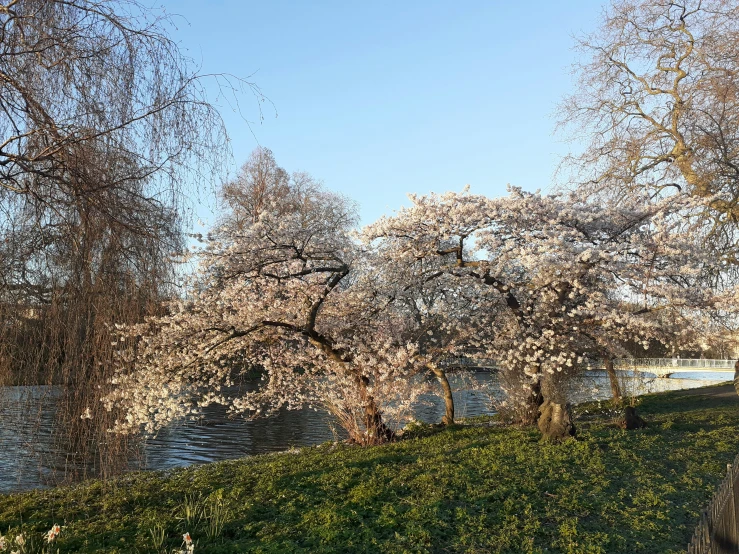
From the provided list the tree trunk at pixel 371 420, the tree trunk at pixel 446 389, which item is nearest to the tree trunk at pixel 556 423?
the tree trunk at pixel 446 389

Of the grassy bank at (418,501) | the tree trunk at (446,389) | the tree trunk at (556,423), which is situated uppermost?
the tree trunk at (446,389)

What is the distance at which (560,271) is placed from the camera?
30.0ft

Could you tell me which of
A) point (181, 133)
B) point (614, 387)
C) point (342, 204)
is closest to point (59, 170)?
point (181, 133)

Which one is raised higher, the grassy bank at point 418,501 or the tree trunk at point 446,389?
the tree trunk at point 446,389

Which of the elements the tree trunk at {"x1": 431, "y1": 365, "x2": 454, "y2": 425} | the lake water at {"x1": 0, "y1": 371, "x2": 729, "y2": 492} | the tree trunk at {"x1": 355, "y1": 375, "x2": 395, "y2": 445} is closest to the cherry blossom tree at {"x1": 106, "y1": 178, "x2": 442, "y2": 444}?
the tree trunk at {"x1": 355, "y1": 375, "x2": 395, "y2": 445}

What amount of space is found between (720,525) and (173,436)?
13.4 metres

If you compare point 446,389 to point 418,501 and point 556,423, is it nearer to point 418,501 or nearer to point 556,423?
point 556,423

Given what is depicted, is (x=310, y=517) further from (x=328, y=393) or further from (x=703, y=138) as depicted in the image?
(x=703, y=138)

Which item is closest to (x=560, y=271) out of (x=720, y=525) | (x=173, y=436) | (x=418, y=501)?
(x=418, y=501)

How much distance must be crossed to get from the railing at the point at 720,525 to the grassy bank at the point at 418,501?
2.32 feet

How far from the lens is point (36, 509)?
6.68 meters

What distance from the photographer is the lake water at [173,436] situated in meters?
4.32

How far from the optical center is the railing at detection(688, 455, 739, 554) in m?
3.15

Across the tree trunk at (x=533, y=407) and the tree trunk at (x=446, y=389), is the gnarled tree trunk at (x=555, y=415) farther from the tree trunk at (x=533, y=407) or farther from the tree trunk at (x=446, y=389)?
the tree trunk at (x=446, y=389)
